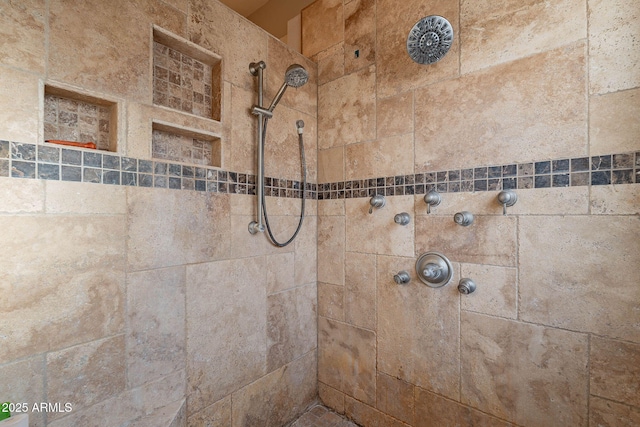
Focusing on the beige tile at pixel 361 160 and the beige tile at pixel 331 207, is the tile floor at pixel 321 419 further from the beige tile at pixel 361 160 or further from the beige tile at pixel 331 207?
the beige tile at pixel 361 160

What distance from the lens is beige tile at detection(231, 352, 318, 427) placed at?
1451 millimetres

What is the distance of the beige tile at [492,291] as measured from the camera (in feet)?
3.89

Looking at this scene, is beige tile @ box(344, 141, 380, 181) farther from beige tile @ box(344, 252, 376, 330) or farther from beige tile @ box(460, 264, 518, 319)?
beige tile @ box(460, 264, 518, 319)

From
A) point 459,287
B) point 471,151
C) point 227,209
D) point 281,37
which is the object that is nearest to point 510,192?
point 471,151

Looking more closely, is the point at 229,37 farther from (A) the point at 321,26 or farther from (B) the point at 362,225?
(B) the point at 362,225

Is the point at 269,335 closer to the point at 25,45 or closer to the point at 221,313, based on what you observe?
the point at 221,313

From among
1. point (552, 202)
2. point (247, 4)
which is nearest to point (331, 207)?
point (552, 202)

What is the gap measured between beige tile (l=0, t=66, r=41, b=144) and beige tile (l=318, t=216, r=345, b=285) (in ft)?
4.35

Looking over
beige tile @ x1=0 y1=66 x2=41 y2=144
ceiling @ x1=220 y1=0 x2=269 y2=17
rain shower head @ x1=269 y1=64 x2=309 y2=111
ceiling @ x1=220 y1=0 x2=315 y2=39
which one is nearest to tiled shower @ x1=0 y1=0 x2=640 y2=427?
beige tile @ x1=0 y1=66 x2=41 y2=144

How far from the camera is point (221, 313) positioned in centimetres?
136

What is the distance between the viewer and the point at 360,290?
166 centimetres

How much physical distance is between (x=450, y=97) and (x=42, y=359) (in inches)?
71.9

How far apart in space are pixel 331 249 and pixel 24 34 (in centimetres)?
153

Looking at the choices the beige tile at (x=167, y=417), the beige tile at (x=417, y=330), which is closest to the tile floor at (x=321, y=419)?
the beige tile at (x=417, y=330)
